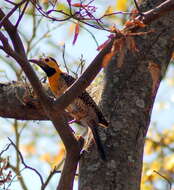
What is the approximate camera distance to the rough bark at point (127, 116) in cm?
389

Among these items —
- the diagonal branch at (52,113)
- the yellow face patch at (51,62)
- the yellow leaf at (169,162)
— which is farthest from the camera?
the yellow leaf at (169,162)

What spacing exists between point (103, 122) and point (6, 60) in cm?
335

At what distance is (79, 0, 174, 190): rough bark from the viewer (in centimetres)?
389

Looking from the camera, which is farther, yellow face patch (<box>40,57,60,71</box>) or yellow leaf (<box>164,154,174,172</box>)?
yellow leaf (<box>164,154,174,172</box>)

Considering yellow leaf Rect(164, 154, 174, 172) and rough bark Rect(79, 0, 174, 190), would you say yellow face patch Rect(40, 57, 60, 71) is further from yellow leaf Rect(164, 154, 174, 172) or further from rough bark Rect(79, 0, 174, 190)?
yellow leaf Rect(164, 154, 174, 172)

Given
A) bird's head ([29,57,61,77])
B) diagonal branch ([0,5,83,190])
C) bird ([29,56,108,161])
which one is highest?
bird's head ([29,57,61,77])

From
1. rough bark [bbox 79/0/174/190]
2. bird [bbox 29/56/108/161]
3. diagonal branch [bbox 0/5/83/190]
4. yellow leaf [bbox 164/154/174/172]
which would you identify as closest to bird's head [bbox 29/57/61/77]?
bird [bbox 29/56/108/161]

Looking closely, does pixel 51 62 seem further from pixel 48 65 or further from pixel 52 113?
pixel 52 113

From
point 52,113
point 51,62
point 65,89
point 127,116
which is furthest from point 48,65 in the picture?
point 52,113

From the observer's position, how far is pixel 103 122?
13.6 ft

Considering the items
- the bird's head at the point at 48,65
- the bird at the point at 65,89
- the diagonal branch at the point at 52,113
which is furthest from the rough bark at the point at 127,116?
the bird's head at the point at 48,65

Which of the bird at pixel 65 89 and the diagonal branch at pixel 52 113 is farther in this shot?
the bird at pixel 65 89

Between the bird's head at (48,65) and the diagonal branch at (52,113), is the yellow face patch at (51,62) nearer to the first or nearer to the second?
the bird's head at (48,65)

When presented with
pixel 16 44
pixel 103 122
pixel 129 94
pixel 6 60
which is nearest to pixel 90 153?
pixel 103 122
